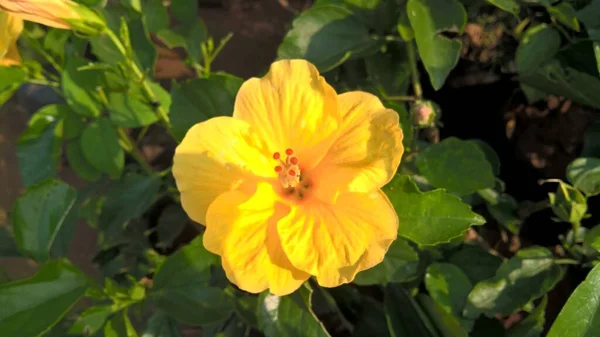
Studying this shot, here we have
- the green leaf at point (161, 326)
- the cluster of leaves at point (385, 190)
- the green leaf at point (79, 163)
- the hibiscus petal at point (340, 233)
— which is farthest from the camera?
the green leaf at point (79, 163)

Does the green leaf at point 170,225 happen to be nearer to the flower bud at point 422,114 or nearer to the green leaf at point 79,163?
the green leaf at point 79,163

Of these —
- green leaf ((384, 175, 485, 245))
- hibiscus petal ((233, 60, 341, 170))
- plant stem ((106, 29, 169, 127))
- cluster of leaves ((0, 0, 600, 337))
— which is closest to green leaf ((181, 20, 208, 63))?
cluster of leaves ((0, 0, 600, 337))

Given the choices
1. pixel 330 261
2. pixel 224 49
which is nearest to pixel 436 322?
pixel 330 261

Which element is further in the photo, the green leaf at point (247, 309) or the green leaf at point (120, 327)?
the green leaf at point (247, 309)

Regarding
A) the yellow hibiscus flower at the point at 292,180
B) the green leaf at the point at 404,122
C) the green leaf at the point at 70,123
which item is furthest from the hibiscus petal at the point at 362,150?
the green leaf at the point at 70,123

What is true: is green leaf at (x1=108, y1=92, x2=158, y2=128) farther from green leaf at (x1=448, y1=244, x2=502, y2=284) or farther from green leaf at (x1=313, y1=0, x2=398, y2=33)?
green leaf at (x1=448, y1=244, x2=502, y2=284)

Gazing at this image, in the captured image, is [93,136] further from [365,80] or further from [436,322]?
[436,322]
